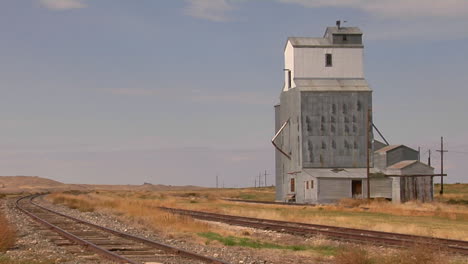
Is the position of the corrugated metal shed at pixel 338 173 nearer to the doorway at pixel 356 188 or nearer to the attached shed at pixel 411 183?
the doorway at pixel 356 188

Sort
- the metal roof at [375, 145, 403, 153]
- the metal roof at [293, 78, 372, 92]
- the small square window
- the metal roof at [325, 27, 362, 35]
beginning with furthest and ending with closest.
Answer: the metal roof at [325, 27, 362, 35], the small square window, the metal roof at [293, 78, 372, 92], the metal roof at [375, 145, 403, 153]

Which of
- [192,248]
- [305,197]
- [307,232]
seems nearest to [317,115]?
[305,197]

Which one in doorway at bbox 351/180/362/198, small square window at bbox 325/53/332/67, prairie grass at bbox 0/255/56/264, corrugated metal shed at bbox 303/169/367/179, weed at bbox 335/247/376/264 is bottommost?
prairie grass at bbox 0/255/56/264

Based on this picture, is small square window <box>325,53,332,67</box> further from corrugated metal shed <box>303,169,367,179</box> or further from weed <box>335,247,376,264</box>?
weed <box>335,247,376,264</box>

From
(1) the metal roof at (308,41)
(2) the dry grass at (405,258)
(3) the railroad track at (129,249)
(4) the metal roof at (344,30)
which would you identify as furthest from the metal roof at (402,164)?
(2) the dry grass at (405,258)

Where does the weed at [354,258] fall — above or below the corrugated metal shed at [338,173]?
below

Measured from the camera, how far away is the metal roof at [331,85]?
217ft

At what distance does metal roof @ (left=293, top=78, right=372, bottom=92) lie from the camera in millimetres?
66250

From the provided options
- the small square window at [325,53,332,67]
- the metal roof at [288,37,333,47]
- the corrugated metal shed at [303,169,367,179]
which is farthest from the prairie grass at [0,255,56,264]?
the small square window at [325,53,332,67]

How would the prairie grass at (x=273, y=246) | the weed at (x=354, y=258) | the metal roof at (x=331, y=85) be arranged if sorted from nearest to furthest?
the weed at (x=354, y=258), the prairie grass at (x=273, y=246), the metal roof at (x=331, y=85)

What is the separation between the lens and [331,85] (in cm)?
6706

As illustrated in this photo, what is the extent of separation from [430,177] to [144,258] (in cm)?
4921

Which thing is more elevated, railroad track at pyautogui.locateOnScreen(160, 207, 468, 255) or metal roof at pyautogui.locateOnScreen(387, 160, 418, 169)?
metal roof at pyautogui.locateOnScreen(387, 160, 418, 169)

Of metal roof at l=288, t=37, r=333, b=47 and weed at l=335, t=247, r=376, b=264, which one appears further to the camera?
metal roof at l=288, t=37, r=333, b=47
